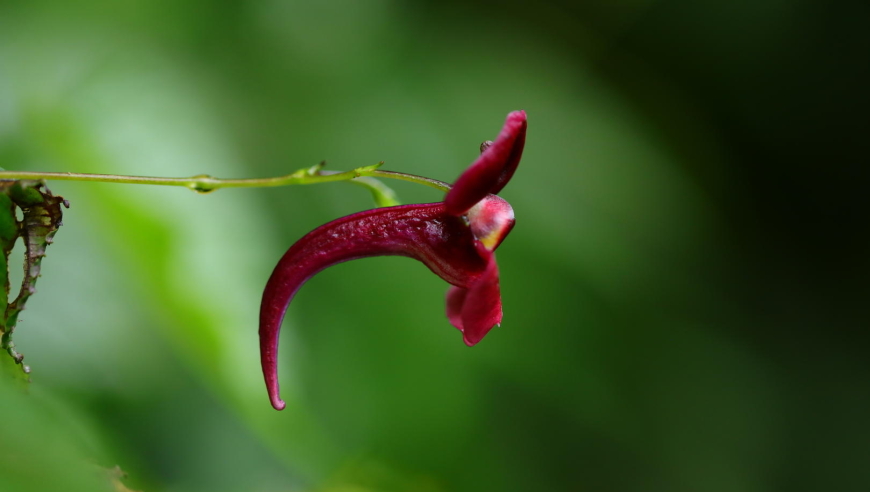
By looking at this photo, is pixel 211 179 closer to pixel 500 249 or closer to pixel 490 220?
pixel 490 220

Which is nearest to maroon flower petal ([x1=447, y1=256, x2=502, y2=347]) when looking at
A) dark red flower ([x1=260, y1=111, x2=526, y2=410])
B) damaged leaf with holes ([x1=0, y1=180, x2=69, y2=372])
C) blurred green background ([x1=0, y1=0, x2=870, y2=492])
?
dark red flower ([x1=260, y1=111, x2=526, y2=410])

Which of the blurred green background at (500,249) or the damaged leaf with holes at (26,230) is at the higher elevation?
the blurred green background at (500,249)

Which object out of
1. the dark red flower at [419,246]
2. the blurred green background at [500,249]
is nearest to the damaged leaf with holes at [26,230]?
the dark red flower at [419,246]

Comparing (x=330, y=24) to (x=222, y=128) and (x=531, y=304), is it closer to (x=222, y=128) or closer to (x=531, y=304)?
(x=222, y=128)

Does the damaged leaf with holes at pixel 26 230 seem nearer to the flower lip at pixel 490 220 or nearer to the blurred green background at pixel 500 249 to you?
the flower lip at pixel 490 220

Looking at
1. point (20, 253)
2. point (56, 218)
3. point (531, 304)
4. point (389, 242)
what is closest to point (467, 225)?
point (389, 242)

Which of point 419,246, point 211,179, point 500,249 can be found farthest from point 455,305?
point 500,249
